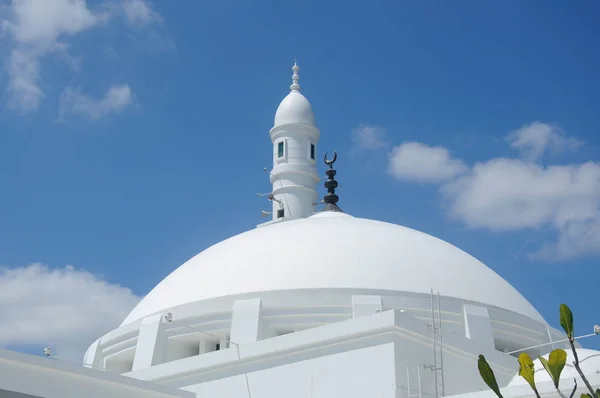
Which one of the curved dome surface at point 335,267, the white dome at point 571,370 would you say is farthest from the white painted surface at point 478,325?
the white dome at point 571,370

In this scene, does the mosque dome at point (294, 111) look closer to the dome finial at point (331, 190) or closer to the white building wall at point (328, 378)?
the dome finial at point (331, 190)

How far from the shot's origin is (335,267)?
24297mm

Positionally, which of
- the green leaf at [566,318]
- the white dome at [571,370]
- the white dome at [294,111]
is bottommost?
the green leaf at [566,318]

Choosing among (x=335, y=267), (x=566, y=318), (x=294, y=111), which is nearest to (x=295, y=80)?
(x=294, y=111)

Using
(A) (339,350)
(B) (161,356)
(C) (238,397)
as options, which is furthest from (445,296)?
(B) (161,356)

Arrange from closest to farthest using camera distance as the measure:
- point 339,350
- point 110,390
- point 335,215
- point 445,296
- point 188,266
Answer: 1. point 110,390
2. point 339,350
3. point 445,296
4. point 188,266
5. point 335,215

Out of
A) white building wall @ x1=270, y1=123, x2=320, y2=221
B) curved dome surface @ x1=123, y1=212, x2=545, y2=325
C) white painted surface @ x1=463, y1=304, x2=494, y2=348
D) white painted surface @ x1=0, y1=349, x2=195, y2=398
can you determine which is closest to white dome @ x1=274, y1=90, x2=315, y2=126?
white building wall @ x1=270, y1=123, x2=320, y2=221

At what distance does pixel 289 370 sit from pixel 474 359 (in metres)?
4.98

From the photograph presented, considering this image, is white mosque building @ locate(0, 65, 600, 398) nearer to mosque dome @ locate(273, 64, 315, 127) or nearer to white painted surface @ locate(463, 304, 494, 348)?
white painted surface @ locate(463, 304, 494, 348)

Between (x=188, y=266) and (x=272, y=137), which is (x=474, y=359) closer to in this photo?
(x=188, y=266)

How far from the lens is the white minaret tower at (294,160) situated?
33.0 meters

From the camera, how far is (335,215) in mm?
30125

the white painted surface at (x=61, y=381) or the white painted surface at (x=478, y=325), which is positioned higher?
the white painted surface at (x=478, y=325)

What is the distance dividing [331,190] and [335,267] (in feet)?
31.6
